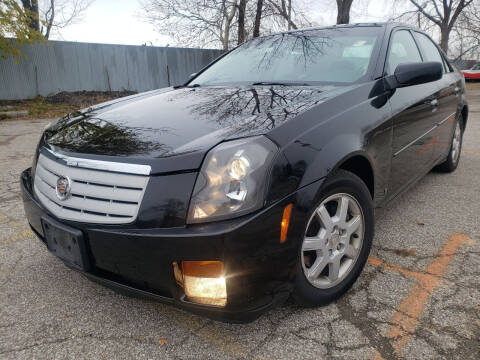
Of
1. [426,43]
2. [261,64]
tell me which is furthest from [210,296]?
[426,43]

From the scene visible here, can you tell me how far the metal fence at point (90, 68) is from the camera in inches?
521

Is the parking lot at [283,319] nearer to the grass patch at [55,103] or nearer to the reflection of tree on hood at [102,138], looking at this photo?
the reflection of tree on hood at [102,138]

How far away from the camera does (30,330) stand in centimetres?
179

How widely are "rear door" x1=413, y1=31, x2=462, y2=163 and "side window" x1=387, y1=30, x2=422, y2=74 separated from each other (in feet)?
0.78

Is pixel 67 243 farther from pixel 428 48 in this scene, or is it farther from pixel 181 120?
pixel 428 48

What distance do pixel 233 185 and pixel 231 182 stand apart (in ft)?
0.05

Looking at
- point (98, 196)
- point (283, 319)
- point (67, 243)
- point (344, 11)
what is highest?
point (344, 11)

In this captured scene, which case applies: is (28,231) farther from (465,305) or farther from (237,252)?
(465,305)

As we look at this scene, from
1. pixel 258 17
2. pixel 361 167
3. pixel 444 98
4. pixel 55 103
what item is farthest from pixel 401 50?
pixel 258 17

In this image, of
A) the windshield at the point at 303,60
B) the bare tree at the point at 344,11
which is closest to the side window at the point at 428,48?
the windshield at the point at 303,60

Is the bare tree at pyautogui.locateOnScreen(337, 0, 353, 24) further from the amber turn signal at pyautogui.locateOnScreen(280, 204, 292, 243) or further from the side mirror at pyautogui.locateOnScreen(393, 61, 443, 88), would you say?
the amber turn signal at pyautogui.locateOnScreen(280, 204, 292, 243)

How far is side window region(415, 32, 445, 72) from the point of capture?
3.36 metres

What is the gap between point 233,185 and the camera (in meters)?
1.46

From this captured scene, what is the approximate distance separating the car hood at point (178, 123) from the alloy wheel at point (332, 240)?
512 millimetres
